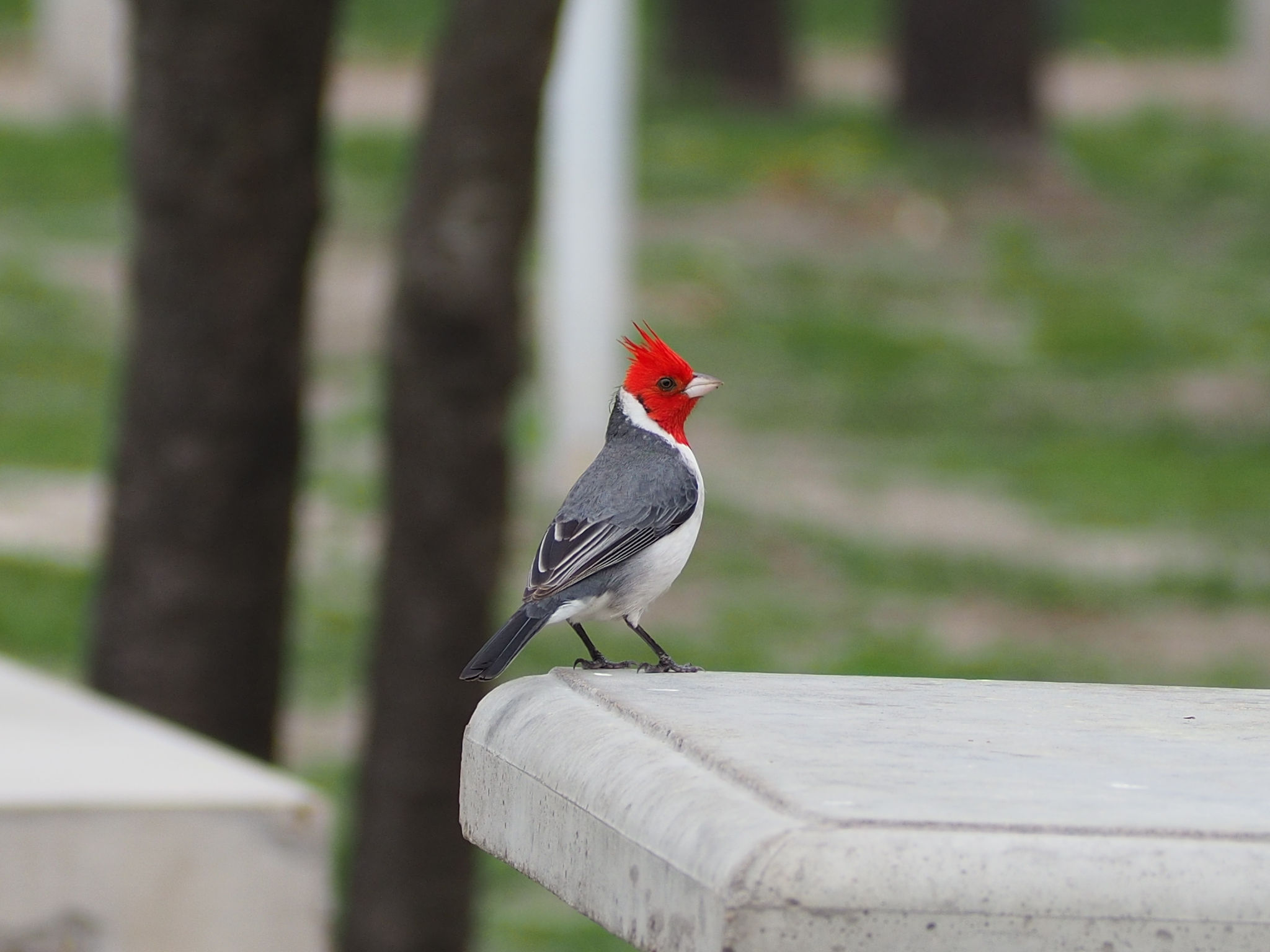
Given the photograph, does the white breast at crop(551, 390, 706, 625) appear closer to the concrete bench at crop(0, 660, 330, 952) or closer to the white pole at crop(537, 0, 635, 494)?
the concrete bench at crop(0, 660, 330, 952)

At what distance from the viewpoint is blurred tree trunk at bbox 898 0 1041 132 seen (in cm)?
2131

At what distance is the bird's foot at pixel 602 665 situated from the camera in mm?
3455

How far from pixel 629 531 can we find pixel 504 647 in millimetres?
385

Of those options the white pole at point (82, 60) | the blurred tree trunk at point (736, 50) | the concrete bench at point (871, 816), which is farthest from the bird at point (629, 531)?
the blurred tree trunk at point (736, 50)

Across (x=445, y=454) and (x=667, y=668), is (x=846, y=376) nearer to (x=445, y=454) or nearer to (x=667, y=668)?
(x=445, y=454)

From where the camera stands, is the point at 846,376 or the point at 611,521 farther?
the point at 846,376

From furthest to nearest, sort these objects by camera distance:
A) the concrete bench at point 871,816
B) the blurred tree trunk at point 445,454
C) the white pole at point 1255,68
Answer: the white pole at point 1255,68 < the blurred tree trunk at point 445,454 < the concrete bench at point 871,816

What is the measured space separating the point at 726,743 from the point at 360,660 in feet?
29.0

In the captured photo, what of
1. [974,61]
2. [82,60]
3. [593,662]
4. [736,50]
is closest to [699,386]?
[593,662]

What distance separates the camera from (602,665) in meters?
3.54

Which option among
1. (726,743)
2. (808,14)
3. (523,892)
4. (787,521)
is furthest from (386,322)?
(808,14)

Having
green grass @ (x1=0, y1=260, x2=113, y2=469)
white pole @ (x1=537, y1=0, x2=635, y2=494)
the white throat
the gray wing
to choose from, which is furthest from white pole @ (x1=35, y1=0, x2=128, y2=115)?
the gray wing

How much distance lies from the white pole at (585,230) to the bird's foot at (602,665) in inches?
355

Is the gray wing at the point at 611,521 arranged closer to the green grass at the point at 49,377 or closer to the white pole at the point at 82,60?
the green grass at the point at 49,377
